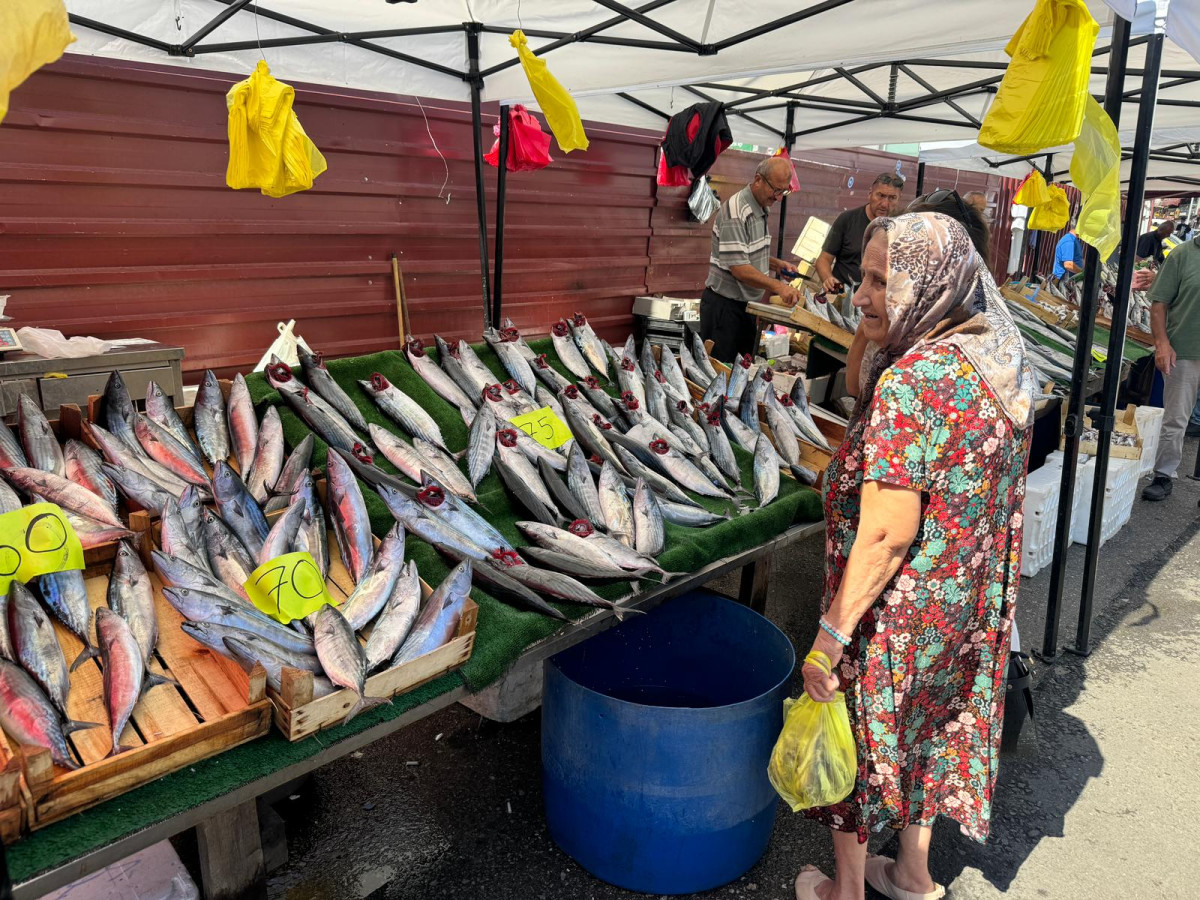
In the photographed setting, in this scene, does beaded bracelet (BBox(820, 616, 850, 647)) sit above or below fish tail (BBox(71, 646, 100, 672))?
above

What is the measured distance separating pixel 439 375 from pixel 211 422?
1.01 meters

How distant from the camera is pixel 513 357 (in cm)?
394

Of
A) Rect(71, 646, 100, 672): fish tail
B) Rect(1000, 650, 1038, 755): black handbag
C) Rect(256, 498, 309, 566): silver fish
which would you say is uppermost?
Rect(256, 498, 309, 566): silver fish

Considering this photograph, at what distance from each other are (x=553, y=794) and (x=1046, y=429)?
15.5ft

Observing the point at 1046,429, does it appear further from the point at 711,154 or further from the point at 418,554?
the point at 418,554

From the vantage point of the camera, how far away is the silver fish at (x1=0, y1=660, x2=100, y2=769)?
159 centimetres

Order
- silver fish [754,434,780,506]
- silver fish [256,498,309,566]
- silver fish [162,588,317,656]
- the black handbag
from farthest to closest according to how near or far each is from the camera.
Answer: silver fish [754,434,780,506]
the black handbag
silver fish [256,498,309,566]
silver fish [162,588,317,656]

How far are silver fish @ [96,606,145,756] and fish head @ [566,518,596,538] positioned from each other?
1.30 meters

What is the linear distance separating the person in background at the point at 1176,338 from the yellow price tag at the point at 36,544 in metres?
7.23

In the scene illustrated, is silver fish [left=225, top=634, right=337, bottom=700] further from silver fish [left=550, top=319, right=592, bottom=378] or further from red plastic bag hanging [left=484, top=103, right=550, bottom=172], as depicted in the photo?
red plastic bag hanging [left=484, top=103, right=550, bottom=172]

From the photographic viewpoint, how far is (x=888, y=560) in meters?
1.96

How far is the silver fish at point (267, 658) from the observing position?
1838 millimetres

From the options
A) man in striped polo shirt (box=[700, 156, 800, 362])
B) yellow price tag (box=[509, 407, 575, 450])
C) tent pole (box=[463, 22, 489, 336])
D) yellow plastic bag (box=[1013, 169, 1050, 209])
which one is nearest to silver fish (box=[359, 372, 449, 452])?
yellow price tag (box=[509, 407, 575, 450])

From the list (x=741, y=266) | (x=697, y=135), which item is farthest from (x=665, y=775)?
(x=697, y=135)
